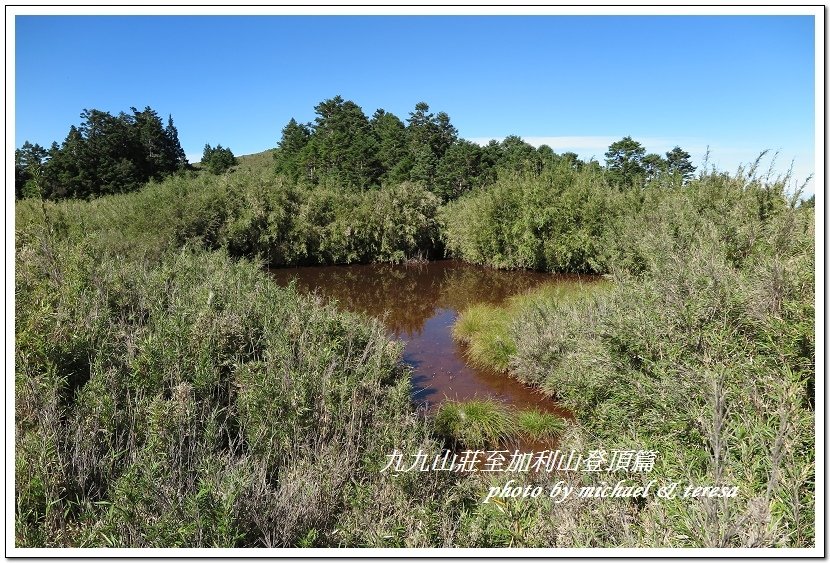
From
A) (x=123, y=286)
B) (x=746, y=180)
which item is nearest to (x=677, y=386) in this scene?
(x=123, y=286)

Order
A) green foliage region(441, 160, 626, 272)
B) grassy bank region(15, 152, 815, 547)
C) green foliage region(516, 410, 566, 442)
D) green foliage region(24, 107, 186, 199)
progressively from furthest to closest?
green foliage region(24, 107, 186, 199), green foliage region(441, 160, 626, 272), green foliage region(516, 410, 566, 442), grassy bank region(15, 152, 815, 547)

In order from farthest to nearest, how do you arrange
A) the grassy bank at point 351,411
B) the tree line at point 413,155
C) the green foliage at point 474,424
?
the tree line at point 413,155 < the green foliage at point 474,424 < the grassy bank at point 351,411

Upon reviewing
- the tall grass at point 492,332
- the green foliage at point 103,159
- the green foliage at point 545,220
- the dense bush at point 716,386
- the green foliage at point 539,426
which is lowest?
the green foliage at point 539,426

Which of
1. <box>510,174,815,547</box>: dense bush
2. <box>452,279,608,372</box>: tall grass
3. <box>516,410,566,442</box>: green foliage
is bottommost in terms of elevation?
<box>516,410,566,442</box>: green foliage

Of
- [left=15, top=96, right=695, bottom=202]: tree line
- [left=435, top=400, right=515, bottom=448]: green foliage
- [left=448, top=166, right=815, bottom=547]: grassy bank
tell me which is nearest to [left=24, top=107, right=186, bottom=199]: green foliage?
[left=15, top=96, right=695, bottom=202]: tree line

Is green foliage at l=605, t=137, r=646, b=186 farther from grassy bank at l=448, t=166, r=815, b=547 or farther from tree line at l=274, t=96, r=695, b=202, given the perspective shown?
grassy bank at l=448, t=166, r=815, b=547

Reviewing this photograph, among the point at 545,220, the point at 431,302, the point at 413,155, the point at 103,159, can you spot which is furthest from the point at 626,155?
the point at 103,159

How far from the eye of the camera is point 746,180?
1040cm

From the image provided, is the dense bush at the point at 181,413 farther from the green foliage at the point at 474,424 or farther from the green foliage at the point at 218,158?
the green foliage at the point at 218,158

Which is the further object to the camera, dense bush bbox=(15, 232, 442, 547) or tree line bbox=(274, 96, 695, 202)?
tree line bbox=(274, 96, 695, 202)

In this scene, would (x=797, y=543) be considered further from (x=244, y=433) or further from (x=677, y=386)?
(x=244, y=433)

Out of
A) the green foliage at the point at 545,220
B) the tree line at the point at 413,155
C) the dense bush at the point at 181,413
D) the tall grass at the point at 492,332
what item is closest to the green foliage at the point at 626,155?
the tree line at the point at 413,155

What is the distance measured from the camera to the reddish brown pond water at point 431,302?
28.0 feet

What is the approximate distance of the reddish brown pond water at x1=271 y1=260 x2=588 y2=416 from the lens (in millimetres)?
8539
